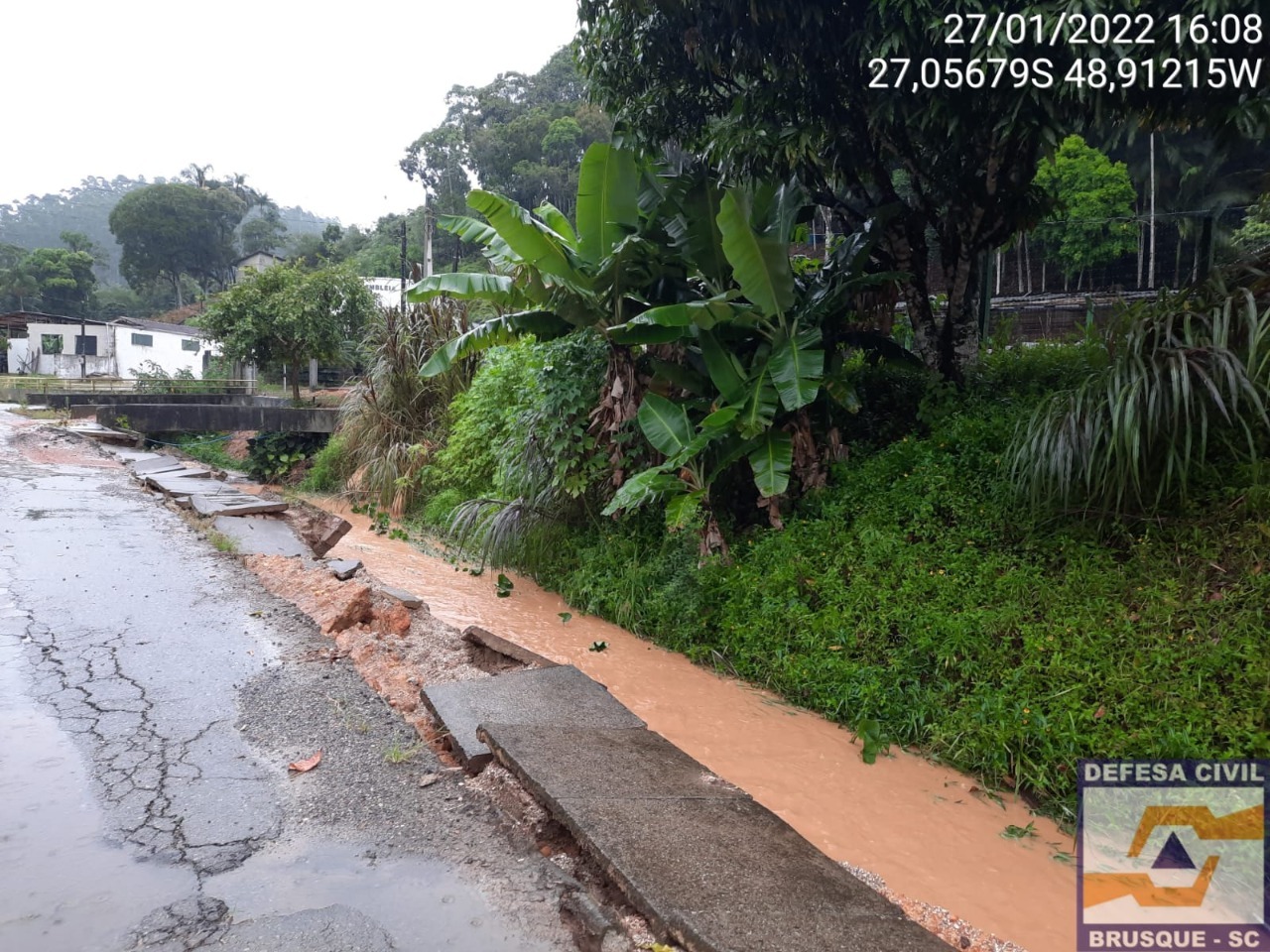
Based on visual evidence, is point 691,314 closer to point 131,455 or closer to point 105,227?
point 131,455

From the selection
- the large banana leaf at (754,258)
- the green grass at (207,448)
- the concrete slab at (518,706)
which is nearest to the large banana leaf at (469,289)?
the large banana leaf at (754,258)

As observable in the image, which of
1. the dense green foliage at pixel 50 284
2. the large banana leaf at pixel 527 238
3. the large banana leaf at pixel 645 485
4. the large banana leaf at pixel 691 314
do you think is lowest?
the large banana leaf at pixel 645 485

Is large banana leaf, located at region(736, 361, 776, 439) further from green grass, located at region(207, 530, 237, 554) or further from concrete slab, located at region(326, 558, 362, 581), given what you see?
green grass, located at region(207, 530, 237, 554)

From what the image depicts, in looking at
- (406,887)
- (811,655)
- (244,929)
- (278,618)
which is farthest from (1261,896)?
(278,618)

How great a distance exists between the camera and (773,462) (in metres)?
6.14

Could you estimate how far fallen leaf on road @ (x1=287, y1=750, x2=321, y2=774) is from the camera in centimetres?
→ 300

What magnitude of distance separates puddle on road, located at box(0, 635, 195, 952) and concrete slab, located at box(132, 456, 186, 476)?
8.91 m

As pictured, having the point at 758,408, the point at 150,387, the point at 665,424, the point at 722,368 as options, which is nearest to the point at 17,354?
the point at 150,387

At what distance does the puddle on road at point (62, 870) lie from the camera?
208cm

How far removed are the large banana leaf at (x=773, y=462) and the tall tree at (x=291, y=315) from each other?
17024 millimetres

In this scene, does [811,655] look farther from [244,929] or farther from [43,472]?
[43,472]

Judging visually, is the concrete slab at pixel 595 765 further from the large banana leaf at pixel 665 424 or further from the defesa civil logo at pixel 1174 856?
the large banana leaf at pixel 665 424

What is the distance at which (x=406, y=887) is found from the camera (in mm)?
2316

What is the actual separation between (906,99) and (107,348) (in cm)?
4479
